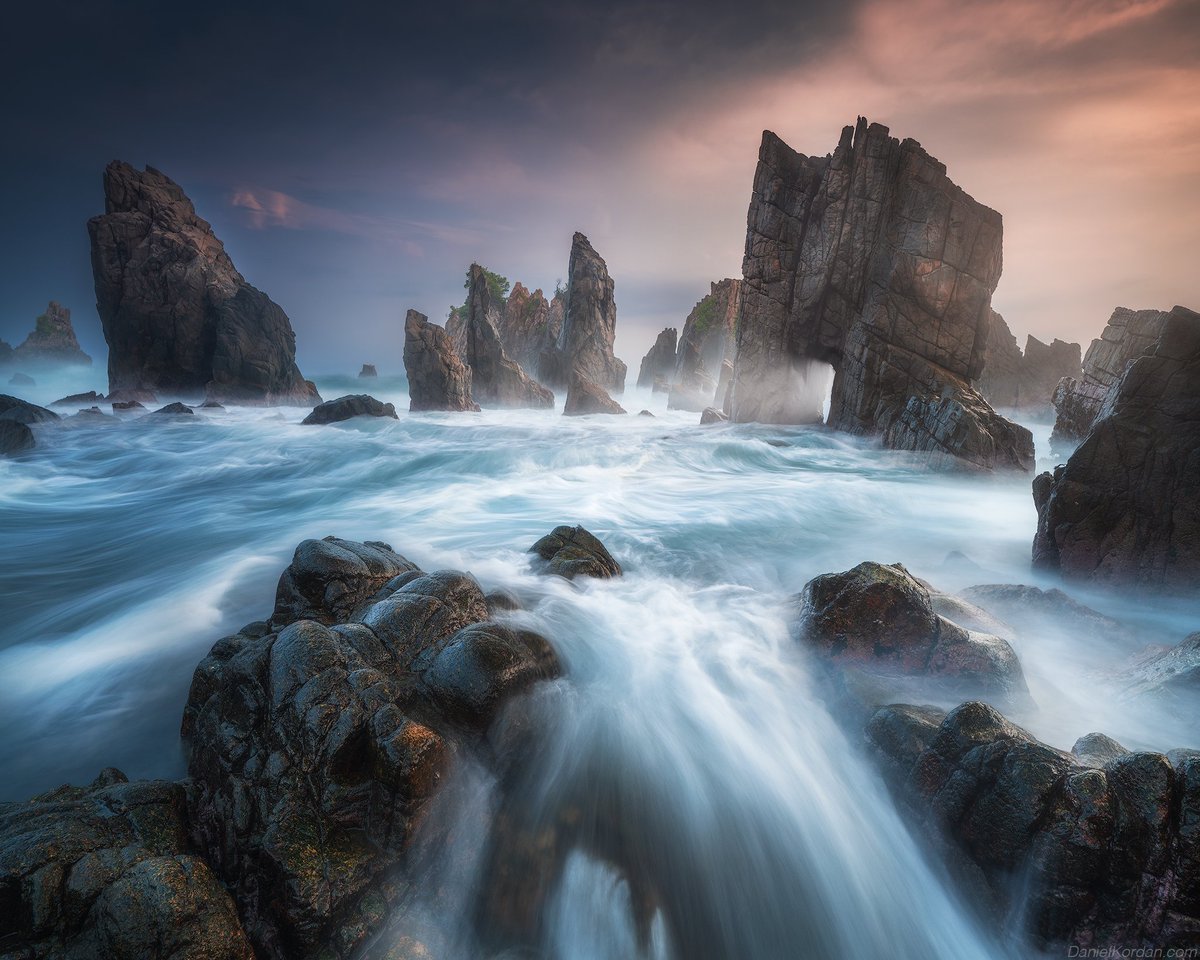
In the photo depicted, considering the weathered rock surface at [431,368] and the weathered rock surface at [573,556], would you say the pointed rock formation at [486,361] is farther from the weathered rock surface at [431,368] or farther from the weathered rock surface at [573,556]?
the weathered rock surface at [573,556]

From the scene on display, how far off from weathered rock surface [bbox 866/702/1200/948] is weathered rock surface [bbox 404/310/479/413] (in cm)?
4700

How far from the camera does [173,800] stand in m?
3.12

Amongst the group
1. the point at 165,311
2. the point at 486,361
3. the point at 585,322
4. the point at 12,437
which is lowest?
the point at 12,437

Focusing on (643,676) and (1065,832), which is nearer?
(1065,832)

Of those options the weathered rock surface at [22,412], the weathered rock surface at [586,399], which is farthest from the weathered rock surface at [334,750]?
the weathered rock surface at [586,399]

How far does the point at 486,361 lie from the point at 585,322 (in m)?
14.7

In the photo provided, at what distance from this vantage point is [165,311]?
1896 inches

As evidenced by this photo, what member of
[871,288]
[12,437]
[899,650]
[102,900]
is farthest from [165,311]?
[899,650]

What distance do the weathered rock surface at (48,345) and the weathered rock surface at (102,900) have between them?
136916 mm

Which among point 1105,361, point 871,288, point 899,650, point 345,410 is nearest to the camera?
point 899,650

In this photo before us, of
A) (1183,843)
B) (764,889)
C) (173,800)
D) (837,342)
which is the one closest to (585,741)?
(764,889)

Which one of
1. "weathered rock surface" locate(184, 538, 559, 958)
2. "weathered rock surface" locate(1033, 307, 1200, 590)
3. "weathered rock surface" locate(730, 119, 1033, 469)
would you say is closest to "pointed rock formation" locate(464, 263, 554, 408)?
"weathered rock surface" locate(730, 119, 1033, 469)

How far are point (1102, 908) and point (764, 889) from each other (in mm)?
1828

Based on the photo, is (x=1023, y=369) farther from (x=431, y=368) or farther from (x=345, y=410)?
(x=345, y=410)
